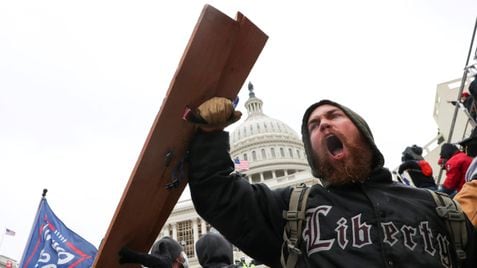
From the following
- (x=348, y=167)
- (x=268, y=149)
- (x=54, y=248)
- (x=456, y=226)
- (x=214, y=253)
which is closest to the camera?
(x=456, y=226)

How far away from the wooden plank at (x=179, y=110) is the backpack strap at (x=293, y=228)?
509mm

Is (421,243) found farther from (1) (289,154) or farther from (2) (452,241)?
(1) (289,154)

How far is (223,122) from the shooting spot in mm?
1771

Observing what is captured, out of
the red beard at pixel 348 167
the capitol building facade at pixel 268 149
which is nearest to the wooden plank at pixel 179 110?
the red beard at pixel 348 167

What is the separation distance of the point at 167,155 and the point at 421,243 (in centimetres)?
110

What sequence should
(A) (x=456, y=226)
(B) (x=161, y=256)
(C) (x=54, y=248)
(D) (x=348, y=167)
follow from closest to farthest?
1. (A) (x=456, y=226)
2. (D) (x=348, y=167)
3. (B) (x=161, y=256)
4. (C) (x=54, y=248)

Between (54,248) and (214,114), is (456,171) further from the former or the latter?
(54,248)

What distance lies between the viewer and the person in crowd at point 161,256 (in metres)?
1.88

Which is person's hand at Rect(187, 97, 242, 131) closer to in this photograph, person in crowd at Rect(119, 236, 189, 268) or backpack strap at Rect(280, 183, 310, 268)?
backpack strap at Rect(280, 183, 310, 268)

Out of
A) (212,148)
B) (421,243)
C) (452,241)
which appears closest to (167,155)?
(212,148)

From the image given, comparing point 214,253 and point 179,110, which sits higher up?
point 179,110

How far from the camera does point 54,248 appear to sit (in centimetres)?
627

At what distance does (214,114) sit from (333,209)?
2.11ft

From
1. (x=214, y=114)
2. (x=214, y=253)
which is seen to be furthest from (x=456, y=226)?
(x=214, y=253)
